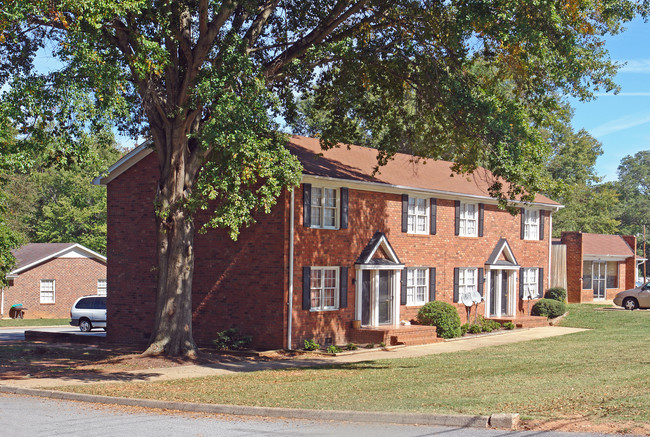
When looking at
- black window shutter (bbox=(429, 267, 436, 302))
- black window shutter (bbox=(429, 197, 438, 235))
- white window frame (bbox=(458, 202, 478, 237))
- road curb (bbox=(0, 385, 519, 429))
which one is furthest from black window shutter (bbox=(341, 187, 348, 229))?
road curb (bbox=(0, 385, 519, 429))

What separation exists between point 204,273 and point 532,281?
1747 centimetres

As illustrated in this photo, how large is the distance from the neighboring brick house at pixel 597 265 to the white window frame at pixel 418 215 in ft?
59.8

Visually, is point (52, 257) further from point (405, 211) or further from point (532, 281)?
point (532, 281)

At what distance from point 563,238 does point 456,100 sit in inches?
1109

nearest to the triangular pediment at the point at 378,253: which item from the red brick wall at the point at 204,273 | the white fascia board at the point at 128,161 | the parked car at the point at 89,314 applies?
the red brick wall at the point at 204,273

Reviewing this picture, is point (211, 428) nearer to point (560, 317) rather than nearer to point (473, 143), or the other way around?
point (473, 143)

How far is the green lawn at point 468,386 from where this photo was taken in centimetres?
1161

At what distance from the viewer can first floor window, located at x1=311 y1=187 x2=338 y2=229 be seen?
2436cm

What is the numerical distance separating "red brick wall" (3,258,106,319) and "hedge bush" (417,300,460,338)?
27925mm

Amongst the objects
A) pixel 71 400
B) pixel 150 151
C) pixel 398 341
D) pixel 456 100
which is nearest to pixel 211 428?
pixel 71 400

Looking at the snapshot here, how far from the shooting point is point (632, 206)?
10906 cm

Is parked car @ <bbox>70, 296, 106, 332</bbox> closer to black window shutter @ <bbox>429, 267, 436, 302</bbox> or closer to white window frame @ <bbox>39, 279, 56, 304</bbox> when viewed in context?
white window frame @ <bbox>39, 279, 56, 304</bbox>

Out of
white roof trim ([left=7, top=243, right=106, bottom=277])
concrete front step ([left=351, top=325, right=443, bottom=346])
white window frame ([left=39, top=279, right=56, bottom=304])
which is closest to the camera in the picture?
concrete front step ([left=351, top=325, right=443, bottom=346])

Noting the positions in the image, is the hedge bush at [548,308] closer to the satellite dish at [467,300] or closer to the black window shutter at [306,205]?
the satellite dish at [467,300]
